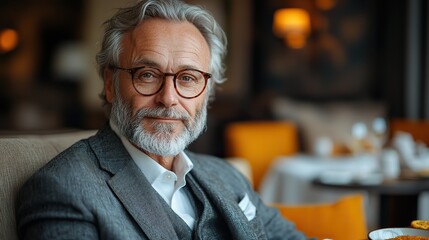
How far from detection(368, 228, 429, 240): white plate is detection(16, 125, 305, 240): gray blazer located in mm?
385

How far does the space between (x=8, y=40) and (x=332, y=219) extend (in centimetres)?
629

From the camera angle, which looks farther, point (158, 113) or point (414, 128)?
point (414, 128)

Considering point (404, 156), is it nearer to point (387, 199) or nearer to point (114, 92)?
point (387, 199)

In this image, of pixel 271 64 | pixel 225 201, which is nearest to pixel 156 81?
pixel 225 201

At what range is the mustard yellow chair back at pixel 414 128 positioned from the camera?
4.74 m

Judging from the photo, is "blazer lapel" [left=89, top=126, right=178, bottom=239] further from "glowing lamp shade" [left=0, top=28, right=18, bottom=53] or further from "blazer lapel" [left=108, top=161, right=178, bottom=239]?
"glowing lamp shade" [left=0, top=28, right=18, bottom=53]

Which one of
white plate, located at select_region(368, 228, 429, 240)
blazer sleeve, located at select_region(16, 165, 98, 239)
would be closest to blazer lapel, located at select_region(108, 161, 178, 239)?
blazer sleeve, located at select_region(16, 165, 98, 239)

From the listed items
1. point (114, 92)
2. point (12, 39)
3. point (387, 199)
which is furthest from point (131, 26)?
point (12, 39)

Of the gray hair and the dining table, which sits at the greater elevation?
the gray hair

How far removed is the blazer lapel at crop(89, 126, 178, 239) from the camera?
1.49 meters

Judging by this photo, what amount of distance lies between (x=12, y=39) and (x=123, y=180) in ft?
21.7

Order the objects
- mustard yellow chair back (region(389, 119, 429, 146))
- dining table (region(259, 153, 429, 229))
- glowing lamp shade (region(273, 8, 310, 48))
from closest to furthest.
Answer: dining table (region(259, 153, 429, 229)) → mustard yellow chair back (region(389, 119, 429, 146)) → glowing lamp shade (region(273, 8, 310, 48))

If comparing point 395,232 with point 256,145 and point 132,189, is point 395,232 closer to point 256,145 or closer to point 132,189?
point 132,189

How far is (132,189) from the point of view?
153 cm
